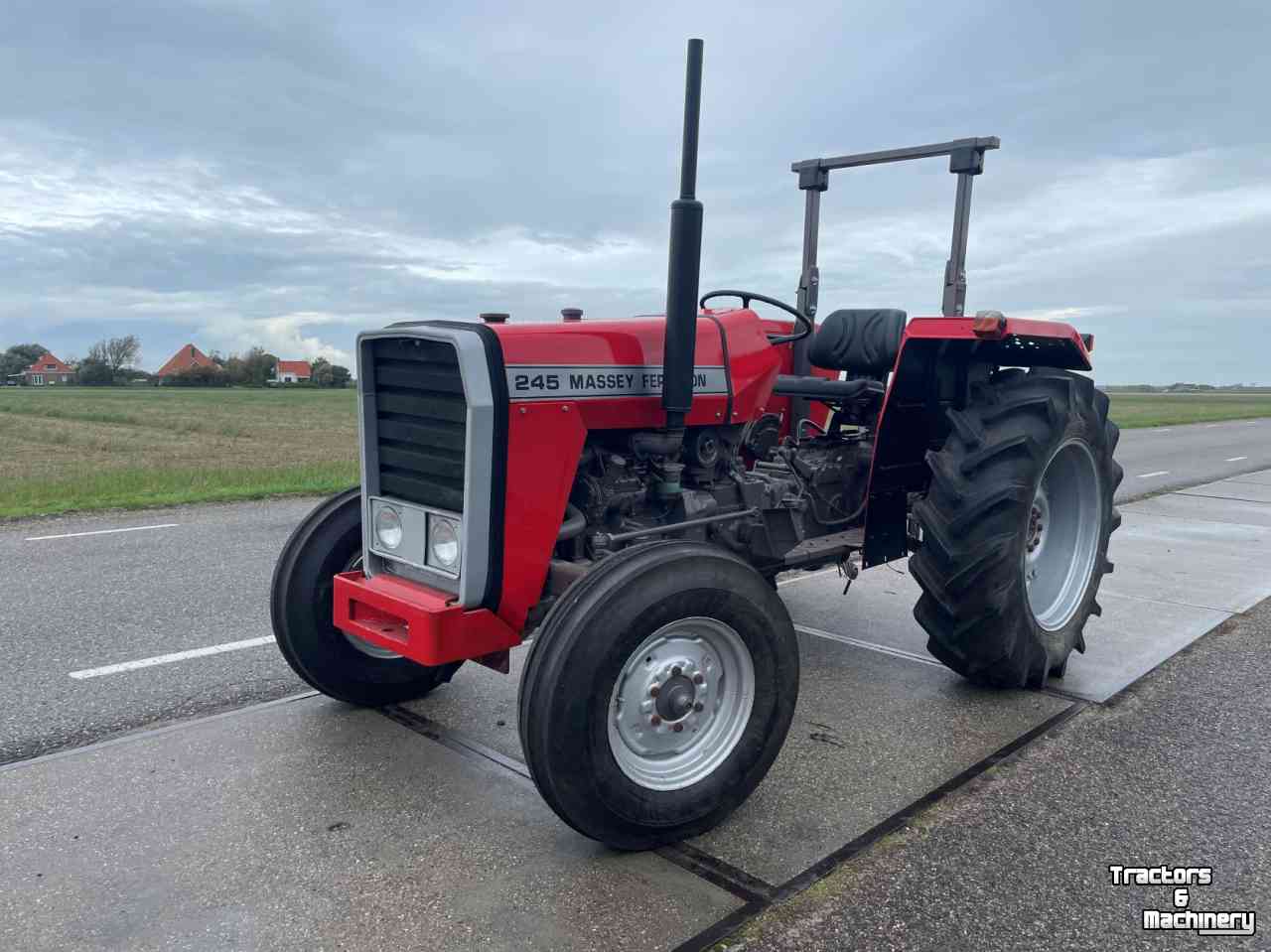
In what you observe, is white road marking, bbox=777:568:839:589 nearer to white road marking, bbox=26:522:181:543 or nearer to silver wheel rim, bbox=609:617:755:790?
silver wheel rim, bbox=609:617:755:790

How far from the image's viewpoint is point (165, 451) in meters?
16.6

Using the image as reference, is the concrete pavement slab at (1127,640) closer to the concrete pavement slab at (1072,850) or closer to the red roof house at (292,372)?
the concrete pavement slab at (1072,850)

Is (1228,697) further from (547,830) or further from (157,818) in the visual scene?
(157,818)

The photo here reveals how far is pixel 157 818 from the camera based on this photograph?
9.53 feet

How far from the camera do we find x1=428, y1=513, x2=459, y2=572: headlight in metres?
3.10

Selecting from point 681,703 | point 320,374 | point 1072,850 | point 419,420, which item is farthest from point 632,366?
point 320,374

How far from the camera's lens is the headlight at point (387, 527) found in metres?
3.34

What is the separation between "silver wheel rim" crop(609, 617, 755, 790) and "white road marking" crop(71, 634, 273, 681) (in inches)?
95.6

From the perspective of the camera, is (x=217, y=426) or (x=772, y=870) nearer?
(x=772, y=870)

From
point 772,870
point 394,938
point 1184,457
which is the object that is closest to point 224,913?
point 394,938

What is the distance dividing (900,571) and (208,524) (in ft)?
17.3

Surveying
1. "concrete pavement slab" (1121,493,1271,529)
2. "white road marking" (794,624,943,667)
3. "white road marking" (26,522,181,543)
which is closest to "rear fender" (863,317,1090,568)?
"white road marking" (794,624,943,667)

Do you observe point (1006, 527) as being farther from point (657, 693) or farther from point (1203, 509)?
point (1203, 509)

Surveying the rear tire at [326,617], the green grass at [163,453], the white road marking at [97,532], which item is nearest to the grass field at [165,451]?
the green grass at [163,453]
